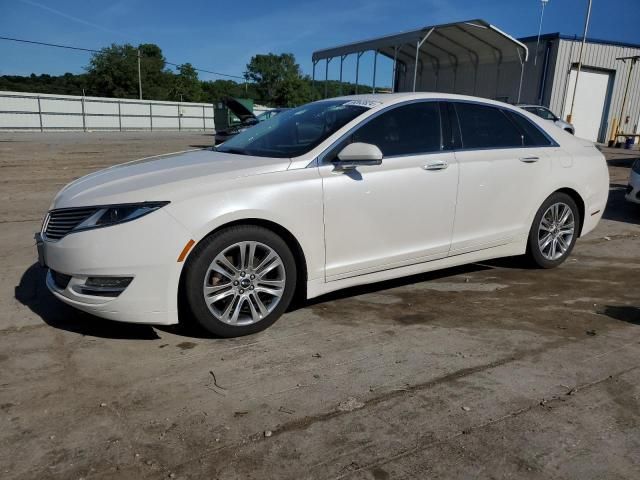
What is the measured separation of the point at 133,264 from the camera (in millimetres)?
3098

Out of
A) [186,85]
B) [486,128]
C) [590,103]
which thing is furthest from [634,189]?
[186,85]

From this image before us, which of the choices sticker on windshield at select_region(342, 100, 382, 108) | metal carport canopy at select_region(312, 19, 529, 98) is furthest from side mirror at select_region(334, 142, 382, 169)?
metal carport canopy at select_region(312, 19, 529, 98)

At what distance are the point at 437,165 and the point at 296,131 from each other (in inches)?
45.3

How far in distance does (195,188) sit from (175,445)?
5.08 feet

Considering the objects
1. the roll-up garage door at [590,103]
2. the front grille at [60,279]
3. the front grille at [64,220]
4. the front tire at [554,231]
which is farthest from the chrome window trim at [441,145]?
the roll-up garage door at [590,103]

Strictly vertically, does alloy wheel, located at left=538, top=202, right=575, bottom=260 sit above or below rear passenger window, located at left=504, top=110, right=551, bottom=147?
below

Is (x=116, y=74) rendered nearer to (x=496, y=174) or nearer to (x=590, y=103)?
(x=590, y=103)

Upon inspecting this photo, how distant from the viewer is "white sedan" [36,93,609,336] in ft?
10.4

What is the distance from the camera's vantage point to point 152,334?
3533mm

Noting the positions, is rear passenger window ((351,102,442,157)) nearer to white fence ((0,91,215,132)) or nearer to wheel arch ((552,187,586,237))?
wheel arch ((552,187,586,237))

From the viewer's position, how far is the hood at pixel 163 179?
3.22m

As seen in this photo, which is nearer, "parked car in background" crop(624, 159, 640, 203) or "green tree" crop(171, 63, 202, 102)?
"parked car in background" crop(624, 159, 640, 203)

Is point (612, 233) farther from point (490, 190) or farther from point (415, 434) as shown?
point (415, 434)

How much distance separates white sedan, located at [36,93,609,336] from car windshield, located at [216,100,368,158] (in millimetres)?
18
